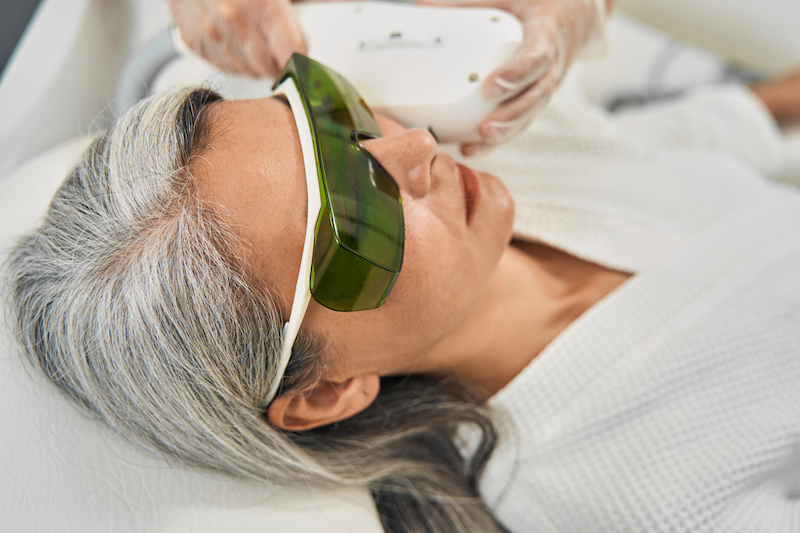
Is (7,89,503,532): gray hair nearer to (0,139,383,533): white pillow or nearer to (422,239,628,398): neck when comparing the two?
(0,139,383,533): white pillow

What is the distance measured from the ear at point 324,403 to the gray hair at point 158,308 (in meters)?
0.03

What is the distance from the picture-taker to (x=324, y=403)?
30.3 inches

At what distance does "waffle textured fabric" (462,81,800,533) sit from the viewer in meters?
0.78

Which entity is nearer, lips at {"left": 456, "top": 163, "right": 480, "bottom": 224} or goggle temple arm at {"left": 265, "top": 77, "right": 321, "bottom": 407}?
goggle temple arm at {"left": 265, "top": 77, "right": 321, "bottom": 407}

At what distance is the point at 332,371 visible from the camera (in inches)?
28.6

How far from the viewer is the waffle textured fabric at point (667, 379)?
2.55 feet

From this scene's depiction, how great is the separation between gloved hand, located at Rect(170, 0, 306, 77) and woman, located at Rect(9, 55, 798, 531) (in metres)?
0.23

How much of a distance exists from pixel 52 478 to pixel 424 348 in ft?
1.85

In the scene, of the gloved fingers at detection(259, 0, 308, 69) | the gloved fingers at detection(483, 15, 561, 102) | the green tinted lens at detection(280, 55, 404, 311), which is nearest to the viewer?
the green tinted lens at detection(280, 55, 404, 311)

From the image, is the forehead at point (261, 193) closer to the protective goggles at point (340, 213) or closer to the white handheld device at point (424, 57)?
the protective goggles at point (340, 213)

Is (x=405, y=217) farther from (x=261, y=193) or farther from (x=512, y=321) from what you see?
(x=512, y=321)

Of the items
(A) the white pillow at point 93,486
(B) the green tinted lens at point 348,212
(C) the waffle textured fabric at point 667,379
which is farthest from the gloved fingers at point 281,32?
(C) the waffle textured fabric at point 667,379

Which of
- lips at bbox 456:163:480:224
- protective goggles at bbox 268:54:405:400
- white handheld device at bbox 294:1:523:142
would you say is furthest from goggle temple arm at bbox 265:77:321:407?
lips at bbox 456:163:480:224

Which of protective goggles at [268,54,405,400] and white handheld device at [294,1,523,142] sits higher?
white handheld device at [294,1,523,142]
